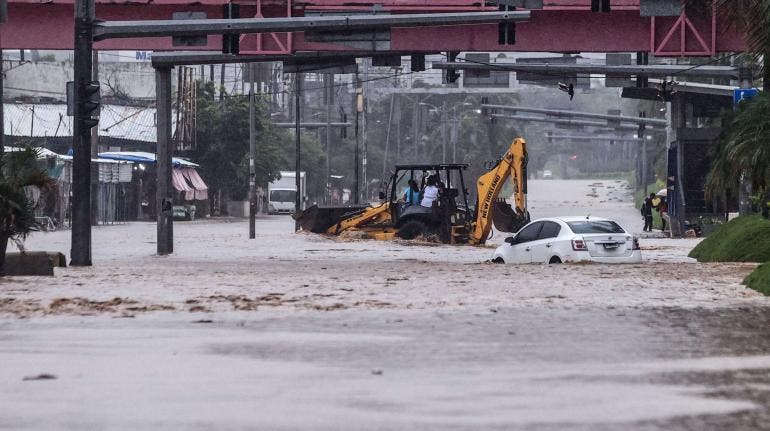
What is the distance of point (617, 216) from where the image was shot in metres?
90.2

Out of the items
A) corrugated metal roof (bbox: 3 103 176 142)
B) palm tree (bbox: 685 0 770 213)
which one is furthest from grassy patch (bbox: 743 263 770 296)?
corrugated metal roof (bbox: 3 103 176 142)

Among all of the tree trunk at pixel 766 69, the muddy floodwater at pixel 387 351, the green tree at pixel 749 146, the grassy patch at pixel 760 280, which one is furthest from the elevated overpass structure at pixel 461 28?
the grassy patch at pixel 760 280

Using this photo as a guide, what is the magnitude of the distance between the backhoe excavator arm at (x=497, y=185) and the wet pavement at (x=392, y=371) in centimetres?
2678

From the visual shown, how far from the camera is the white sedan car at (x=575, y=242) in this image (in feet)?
101

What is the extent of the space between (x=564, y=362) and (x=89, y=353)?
15.0 feet

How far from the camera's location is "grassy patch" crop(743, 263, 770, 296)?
22094 millimetres

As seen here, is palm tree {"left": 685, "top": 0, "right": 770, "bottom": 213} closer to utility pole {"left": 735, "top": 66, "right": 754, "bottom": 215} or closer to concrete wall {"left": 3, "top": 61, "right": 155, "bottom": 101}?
utility pole {"left": 735, "top": 66, "right": 754, "bottom": 215}

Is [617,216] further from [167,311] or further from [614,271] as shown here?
[167,311]

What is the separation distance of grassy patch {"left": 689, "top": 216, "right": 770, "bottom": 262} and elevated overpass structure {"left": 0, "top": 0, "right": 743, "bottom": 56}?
6816 mm

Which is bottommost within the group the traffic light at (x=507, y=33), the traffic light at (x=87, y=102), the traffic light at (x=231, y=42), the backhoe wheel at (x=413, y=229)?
the backhoe wheel at (x=413, y=229)

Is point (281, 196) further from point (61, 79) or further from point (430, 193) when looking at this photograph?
point (430, 193)

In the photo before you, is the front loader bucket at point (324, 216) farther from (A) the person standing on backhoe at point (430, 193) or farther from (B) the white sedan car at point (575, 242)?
(B) the white sedan car at point (575, 242)

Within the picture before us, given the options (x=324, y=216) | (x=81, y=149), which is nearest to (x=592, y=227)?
(x=81, y=149)

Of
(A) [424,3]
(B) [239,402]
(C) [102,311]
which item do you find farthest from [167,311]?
(A) [424,3]
